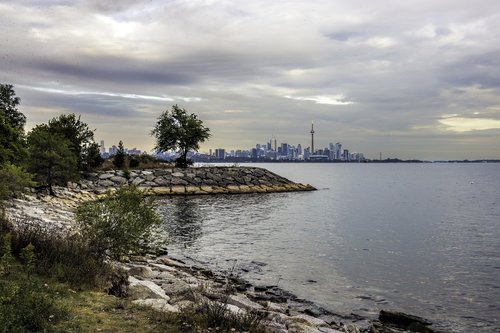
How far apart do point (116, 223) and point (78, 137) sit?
134 feet

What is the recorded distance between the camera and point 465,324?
15203mm

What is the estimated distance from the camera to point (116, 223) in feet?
50.3

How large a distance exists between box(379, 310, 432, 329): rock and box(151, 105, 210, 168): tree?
62713 mm

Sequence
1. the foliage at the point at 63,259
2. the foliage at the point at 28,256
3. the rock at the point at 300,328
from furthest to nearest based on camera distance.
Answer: the rock at the point at 300,328 → the foliage at the point at 63,259 → the foliage at the point at 28,256

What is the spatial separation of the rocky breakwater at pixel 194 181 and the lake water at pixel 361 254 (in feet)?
38.0

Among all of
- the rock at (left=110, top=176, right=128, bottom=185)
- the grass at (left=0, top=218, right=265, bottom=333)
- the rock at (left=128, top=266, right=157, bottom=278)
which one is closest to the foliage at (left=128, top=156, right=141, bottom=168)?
the rock at (left=110, top=176, right=128, bottom=185)

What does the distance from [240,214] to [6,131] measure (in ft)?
85.2

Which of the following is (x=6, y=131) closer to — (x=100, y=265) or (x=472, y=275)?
(x=100, y=265)

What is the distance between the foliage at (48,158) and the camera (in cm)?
3956

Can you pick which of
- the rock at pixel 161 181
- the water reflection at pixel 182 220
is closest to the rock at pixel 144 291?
the water reflection at pixel 182 220

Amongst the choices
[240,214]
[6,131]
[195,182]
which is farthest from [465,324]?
[195,182]

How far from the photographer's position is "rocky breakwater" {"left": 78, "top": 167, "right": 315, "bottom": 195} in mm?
55406

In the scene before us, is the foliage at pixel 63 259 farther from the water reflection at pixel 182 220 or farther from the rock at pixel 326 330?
the water reflection at pixel 182 220

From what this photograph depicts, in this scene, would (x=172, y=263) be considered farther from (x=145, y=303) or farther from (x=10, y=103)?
(x=10, y=103)
